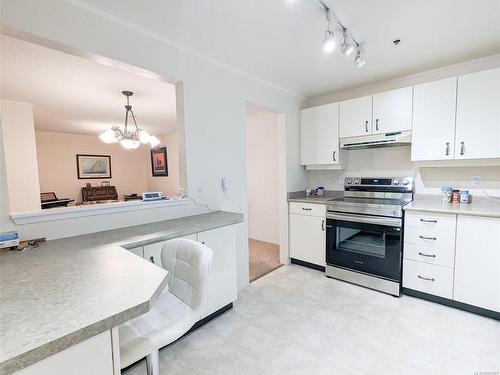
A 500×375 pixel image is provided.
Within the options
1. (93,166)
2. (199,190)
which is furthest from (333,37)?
(93,166)

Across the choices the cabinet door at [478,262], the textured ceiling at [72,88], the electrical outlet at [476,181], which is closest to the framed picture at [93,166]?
the textured ceiling at [72,88]

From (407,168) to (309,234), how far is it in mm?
1385

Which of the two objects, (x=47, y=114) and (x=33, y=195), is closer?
(x=33, y=195)

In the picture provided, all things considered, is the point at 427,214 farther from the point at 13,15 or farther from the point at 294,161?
the point at 13,15

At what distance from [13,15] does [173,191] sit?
18.0 feet

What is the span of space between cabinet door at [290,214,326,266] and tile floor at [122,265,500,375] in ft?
1.96

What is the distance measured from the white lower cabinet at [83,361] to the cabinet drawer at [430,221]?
2519 millimetres

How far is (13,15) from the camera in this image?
128cm

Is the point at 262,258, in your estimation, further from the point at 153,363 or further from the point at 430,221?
the point at 153,363

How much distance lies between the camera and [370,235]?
8.33ft

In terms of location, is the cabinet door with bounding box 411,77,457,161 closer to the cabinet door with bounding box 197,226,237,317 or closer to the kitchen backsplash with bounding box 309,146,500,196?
the kitchen backsplash with bounding box 309,146,500,196

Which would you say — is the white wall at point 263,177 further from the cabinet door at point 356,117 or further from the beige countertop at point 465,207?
the beige countertop at point 465,207

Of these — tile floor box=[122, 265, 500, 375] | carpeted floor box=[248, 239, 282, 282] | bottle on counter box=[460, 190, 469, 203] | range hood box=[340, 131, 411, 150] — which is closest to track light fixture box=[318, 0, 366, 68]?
range hood box=[340, 131, 411, 150]

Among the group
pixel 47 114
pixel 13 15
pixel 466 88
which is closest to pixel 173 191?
pixel 47 114
